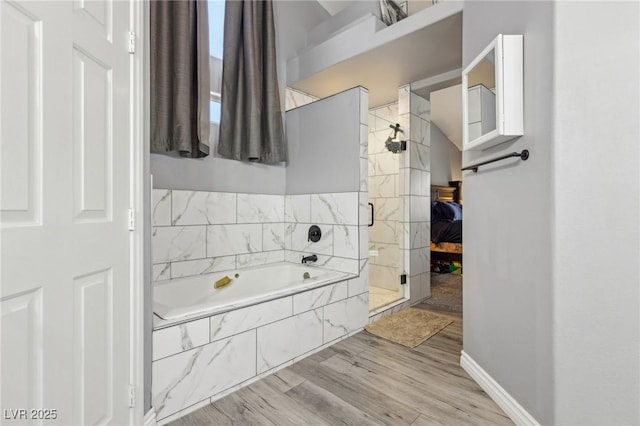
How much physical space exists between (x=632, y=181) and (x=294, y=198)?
2.41 meters

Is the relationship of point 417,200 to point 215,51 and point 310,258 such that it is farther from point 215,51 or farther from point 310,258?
point 215,51

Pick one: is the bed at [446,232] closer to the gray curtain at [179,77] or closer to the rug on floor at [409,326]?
the rug on floor at [409,326]

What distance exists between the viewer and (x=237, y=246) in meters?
2.75

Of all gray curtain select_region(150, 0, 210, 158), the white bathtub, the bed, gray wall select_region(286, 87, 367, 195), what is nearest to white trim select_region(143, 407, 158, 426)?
the white bathtub

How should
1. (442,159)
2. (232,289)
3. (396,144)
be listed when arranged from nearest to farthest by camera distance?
(232,289)
(396,144)
(442,159)

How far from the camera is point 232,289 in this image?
101 inches

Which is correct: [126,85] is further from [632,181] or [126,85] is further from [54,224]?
[632,181]

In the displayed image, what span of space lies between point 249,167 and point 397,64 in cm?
171

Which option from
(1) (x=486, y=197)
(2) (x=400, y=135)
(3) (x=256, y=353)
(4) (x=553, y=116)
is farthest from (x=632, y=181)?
(2) (x=400, y=135)

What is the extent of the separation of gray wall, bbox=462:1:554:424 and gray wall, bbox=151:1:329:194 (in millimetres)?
1863

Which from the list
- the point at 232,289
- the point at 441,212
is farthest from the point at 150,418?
the point at 441,212

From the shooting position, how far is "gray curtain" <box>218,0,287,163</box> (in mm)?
2559

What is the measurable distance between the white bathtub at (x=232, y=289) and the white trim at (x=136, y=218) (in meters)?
0.23

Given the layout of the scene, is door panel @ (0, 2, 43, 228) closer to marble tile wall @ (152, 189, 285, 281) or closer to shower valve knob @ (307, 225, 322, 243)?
marble tile wall @ (152, 189, 285, 281)
